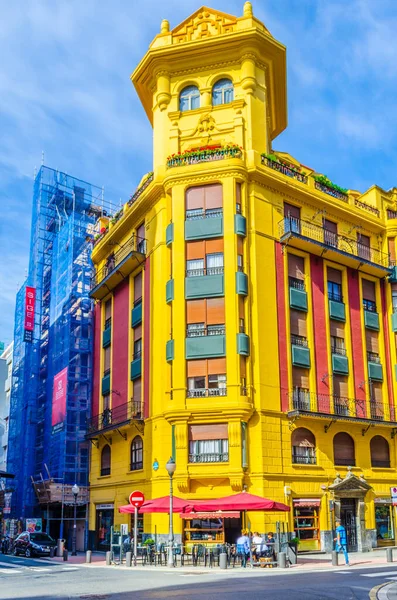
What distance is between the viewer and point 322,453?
3656 centimetres

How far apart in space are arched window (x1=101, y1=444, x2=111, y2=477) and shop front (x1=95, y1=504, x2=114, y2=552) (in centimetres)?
208

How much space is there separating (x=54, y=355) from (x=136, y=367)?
11.6 m

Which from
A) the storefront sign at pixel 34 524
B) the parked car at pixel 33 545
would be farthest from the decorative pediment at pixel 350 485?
the storefront sign at pixel 34 524

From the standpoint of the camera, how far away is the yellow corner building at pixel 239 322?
3400 centimetres

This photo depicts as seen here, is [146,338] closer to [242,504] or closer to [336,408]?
[336,408]

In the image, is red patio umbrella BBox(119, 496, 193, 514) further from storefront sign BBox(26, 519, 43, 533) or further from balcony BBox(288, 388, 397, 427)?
storefront sign BBox(26, 519, 43, 533)

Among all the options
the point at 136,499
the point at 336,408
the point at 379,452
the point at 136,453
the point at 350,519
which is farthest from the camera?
the point at 379,452

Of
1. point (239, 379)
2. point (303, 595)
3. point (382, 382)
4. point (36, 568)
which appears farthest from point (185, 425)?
point (303, 595)

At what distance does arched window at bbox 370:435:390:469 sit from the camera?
1556 inches

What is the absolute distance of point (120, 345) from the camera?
140 feet

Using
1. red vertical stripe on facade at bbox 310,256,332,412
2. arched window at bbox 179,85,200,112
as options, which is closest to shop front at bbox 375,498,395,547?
red vertical stripe on facade at bbox 310,256,332,412

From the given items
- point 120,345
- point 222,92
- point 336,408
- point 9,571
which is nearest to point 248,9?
point 222,92

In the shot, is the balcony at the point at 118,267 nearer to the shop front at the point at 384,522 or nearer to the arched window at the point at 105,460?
the arched window at the point at 105,460

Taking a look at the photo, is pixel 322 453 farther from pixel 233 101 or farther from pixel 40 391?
pixel 40 391
